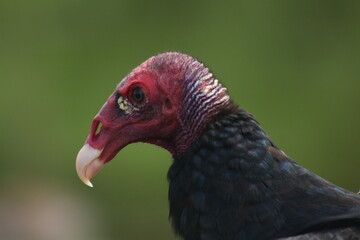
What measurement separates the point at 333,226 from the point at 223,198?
35cm

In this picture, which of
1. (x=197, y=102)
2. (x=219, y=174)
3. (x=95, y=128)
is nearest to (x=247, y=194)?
(x=219, y=174)

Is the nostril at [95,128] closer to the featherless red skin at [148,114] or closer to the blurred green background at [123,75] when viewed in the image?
the featherless red skin at [148,114]

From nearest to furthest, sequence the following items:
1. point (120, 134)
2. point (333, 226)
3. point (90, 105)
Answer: point (333, 226), point (120, 134), point (90, 105)

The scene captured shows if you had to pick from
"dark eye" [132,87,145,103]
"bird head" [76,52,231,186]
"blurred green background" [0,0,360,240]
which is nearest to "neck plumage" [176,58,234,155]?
"bird head" [76,52,231,186]

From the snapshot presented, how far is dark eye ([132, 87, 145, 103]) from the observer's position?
2982 millimetres

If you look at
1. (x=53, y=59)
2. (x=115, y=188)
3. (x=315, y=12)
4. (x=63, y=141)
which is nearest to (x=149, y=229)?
(x=115, y=188)

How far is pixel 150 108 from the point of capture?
299 centimetres

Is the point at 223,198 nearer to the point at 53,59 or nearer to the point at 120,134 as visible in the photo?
the point at 120,134

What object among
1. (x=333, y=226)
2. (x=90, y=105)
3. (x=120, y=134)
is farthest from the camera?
(x=90, y=105)

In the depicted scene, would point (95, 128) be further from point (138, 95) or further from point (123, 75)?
point (123, 75)

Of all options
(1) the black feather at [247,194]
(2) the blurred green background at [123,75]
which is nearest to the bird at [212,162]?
(1) the black feather at [247,194]

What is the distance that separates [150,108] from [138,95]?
2.4 inches

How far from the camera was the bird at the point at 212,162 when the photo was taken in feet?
8.80

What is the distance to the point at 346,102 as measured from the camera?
784 cm
